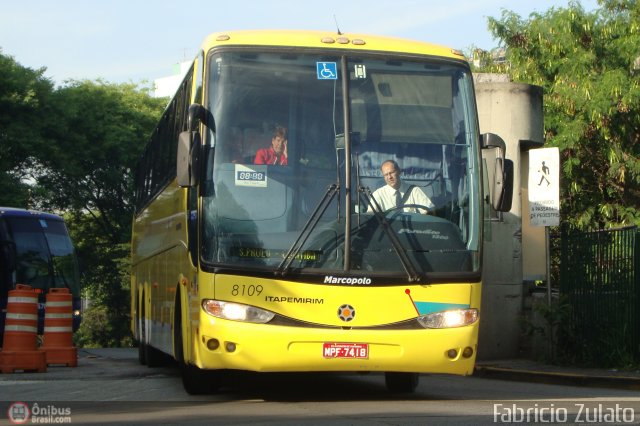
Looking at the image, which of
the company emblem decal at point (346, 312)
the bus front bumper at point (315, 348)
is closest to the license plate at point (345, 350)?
the bus front bumper at point (315, 348)

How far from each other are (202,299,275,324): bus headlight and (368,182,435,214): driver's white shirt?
145 cm

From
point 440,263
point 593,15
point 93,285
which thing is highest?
point 593,15

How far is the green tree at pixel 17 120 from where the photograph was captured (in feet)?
140

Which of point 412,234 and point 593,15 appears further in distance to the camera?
point 593,15

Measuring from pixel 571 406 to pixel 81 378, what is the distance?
7.21 metres

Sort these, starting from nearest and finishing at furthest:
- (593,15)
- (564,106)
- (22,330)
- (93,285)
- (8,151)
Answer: (22,330), (564,106), (593,15), (8,151), (93,285)

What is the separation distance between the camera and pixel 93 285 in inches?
2109

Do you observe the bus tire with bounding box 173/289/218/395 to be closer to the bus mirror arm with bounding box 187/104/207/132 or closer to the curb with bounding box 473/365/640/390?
the bus mirror arm with bounding box 187/104/207/132

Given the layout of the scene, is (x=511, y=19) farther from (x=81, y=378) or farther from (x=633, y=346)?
(x=81, y=378)

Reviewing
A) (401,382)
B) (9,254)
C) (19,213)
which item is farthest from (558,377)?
(19,213)

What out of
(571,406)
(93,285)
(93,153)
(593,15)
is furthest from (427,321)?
(93,285)

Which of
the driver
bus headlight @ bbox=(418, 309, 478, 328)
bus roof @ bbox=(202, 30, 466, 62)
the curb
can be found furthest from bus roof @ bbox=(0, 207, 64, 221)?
bus headlight @ bbox=(418, 309, 478, 328)

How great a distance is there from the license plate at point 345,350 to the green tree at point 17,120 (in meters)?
32.3

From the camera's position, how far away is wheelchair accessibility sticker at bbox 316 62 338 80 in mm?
12039
